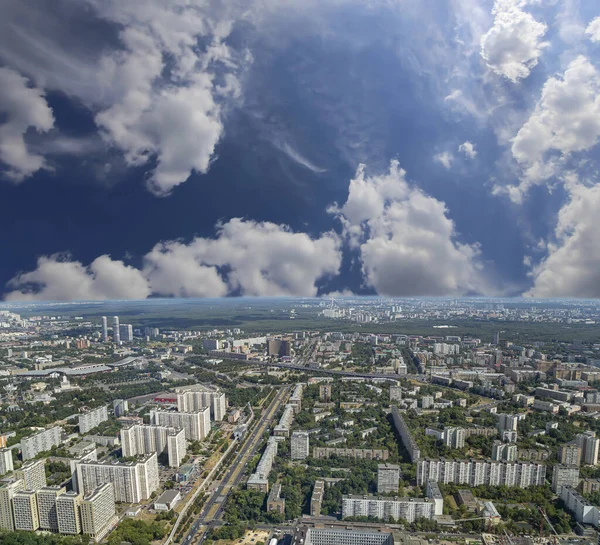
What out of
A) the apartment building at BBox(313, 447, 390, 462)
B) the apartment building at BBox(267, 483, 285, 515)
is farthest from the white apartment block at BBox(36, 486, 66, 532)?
the apartment building at BBox(313, 447, 390, 462)

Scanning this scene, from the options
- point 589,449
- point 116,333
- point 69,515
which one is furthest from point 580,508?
point 116,333

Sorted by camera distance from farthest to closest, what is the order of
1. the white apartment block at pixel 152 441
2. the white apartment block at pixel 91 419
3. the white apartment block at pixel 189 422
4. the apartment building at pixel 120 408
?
the apartment building at pixel 120 408, the white apartment block at pixel 91 419, the white apartment block at pixel 189 422, the white apartment block at pixel 152 441

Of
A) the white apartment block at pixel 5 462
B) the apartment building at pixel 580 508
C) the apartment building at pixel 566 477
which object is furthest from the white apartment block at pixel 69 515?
the apartment building at pixel 566 477

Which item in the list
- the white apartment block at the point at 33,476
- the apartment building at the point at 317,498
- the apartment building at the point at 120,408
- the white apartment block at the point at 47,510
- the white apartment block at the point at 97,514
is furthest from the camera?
the apartment building at the point at 120,408

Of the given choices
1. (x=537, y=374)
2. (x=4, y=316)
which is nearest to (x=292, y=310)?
(x=4, y=316)

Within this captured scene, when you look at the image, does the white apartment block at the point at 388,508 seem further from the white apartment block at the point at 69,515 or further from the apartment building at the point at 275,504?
the white apartment block at the point at 69,515

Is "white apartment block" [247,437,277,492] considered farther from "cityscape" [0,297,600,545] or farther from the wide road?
the wide road

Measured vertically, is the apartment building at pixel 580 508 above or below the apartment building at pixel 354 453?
below
